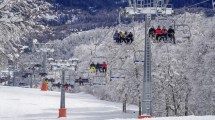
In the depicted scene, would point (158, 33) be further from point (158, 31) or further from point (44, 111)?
point (44, 111)

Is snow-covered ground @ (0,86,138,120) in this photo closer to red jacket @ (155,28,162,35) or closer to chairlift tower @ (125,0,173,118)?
chairlift tower @ (125,0,173,118)

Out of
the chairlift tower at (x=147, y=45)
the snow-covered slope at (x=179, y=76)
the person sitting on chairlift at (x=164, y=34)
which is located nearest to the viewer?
the person sitting on chairlift at (x=164, y=34)

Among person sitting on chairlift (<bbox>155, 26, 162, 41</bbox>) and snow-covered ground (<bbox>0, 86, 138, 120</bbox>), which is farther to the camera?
snow-covered ground (<bbox>0, 86, 138, 120</bbox>)

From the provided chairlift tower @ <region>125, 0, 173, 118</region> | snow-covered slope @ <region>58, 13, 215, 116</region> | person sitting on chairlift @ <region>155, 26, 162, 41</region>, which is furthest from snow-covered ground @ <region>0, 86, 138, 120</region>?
person sitting on chairlift @ <region>155, 26, 162, 41</region>

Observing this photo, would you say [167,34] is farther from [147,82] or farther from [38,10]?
[38,10]

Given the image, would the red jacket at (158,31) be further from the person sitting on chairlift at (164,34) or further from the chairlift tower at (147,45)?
the chairlift tower at (147,45)

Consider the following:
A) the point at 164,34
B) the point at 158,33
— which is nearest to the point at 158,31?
the point at 158,33

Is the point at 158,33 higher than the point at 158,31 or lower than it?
lower

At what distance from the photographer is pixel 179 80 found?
1783 inches

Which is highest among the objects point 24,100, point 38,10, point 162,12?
point 162,12

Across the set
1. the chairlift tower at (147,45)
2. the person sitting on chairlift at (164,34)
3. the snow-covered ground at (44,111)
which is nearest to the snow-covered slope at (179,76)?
the snow-covered ground at (44,111)

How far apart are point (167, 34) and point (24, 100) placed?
118 ft

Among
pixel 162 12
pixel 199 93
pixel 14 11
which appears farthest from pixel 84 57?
pixel 14 11

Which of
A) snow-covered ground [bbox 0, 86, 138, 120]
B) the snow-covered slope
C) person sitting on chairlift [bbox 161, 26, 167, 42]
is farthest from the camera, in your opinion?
snow-covered ground [bbox 0, 86, 138, 120]
